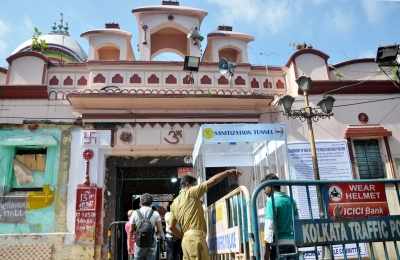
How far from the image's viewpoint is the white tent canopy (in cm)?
822

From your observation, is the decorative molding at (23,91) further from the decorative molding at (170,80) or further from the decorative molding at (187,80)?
the decorative molding at (187,80)

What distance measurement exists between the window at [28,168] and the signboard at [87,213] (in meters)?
1.19

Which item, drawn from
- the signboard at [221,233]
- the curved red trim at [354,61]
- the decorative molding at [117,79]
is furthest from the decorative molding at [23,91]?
the curved red trim at [354,61]

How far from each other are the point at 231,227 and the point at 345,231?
139 cm

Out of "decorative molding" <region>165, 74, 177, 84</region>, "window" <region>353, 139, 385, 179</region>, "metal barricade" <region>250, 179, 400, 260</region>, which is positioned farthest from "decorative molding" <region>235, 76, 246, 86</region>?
"metal barricade" <region>250, 179, 400, 260</region>

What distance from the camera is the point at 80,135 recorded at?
10172mm

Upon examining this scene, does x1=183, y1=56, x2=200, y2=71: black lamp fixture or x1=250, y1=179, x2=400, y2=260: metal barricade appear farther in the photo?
x1=183, y1=56, x2=200, y2=71: black lamp fixture

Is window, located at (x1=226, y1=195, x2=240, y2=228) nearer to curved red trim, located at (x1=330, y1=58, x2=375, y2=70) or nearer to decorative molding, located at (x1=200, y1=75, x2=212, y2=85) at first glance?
decorative molding, located at (x1=200, y1=75, x2=212, y2=85)

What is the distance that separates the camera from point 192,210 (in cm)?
452

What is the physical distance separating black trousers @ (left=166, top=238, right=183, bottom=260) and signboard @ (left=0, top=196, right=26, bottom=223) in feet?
16.3

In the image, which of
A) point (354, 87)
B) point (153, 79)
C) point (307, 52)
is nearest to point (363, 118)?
point (354, 87)

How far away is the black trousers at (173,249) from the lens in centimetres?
642

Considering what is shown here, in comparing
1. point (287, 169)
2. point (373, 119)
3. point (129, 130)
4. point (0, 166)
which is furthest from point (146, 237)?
point (373, 119)

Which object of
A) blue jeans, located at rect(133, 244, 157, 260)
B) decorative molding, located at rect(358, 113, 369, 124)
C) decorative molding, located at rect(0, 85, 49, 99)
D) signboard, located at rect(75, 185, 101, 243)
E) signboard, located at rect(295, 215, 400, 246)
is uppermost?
decorative molding, located at rect(0, 85, 49, 99)
